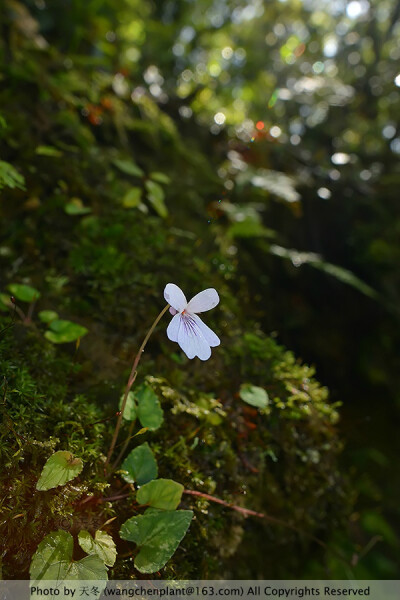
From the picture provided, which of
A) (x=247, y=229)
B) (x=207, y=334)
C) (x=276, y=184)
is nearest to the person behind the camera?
(x=207, y=334)

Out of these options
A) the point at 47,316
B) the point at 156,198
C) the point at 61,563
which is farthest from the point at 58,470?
the point at 156,198

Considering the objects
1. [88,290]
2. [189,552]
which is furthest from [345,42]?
[189,552]

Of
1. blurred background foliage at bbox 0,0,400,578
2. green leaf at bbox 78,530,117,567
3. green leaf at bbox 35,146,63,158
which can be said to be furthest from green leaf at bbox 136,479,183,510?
green leaf at bbox 35,146,63,158

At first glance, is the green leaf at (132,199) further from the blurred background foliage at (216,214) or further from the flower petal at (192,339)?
the flower petal at (192,339)

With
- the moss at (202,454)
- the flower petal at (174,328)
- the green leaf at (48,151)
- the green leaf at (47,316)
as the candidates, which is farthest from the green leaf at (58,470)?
the green leaf at (48,151)

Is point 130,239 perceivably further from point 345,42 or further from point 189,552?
point 345,42

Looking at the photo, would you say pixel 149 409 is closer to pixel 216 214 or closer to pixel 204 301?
pixel 204 301
